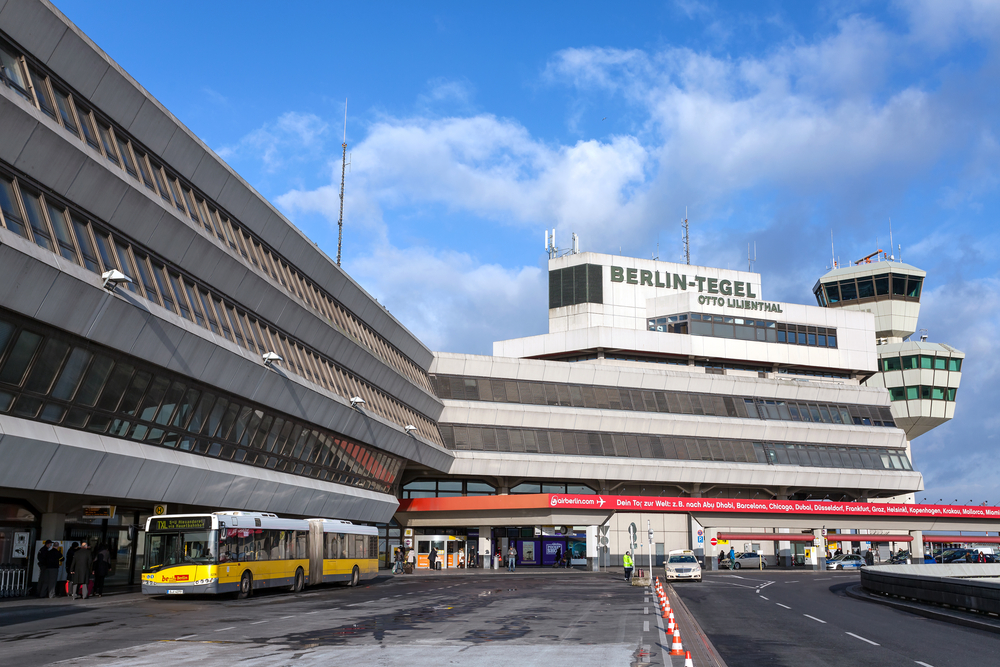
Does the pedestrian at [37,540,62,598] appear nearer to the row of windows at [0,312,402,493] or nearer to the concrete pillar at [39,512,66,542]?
the concrete pillar at [39,512,66,542]

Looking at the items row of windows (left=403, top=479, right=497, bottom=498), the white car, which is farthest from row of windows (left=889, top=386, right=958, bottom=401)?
the white car

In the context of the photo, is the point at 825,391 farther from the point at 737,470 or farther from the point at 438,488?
the point at 438,488

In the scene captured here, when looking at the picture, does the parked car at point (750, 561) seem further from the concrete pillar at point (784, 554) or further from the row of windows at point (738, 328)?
the row of windows at point (738, 328)

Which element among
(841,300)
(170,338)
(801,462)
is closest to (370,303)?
(170,338)

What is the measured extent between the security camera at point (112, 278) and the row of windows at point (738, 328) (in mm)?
55729

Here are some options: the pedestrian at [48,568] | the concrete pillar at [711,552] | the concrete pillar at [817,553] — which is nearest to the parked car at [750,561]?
the concrete pillar at [711,552]

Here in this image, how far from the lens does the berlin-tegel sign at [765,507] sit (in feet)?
204

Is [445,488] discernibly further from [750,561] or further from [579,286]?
[750,561]

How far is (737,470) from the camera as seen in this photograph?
67.4 meters

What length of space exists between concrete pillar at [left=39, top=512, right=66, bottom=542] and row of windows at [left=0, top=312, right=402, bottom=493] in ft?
13.5

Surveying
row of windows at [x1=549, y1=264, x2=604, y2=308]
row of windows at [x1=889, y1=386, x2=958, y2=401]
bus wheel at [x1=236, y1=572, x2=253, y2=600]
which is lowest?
bus wheel at [x1=236, y1=572, x2=253, y2=600]

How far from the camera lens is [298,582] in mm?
33938

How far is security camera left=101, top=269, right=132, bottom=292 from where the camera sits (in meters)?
23.6

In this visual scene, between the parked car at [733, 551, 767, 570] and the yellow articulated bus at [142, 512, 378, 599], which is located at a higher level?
the parked car at [733, 551, 767, 570]
